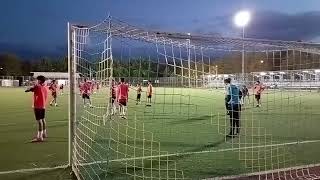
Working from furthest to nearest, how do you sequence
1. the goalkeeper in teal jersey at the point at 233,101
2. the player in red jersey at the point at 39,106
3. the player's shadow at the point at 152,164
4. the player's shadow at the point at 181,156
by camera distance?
1. the goalkeeper in teal jersey at the point at 233,101
2. the player in red jersey at the point at 39,106
3. the player's shadow at the point at 181,156
4. the player's shadow at the point at 152,164

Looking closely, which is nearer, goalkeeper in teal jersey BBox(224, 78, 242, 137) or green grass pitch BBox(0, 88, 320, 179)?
green grass pitch BBox(0, 88, 320, 179)

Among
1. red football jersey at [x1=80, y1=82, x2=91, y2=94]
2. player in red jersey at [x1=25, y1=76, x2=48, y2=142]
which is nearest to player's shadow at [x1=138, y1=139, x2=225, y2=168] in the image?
red football jersey at [x1=80, y1=82, x2=91, y2=94]

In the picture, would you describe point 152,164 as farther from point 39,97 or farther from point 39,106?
point 39,97

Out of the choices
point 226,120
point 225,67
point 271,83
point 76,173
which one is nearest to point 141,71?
point 76,173

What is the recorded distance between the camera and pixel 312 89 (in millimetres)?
18422

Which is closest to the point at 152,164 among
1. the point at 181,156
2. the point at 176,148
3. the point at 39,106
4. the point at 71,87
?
the point at 181,156

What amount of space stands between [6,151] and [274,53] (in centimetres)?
748

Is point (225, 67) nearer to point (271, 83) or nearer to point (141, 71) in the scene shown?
point (141, 71)

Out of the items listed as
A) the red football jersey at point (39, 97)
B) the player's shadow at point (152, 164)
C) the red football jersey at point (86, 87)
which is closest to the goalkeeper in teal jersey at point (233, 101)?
the player's shadow at point (152, 164)

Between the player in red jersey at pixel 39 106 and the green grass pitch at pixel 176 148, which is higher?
the player in red jersey at pixel 39 106

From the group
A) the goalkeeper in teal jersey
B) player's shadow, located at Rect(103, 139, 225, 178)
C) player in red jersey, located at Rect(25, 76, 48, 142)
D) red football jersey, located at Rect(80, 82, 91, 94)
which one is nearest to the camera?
red football jersey, located at Rect(80, 82, 91, 94)

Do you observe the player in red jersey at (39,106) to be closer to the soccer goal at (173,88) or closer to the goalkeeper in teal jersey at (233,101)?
the soccer goal at (173,88)

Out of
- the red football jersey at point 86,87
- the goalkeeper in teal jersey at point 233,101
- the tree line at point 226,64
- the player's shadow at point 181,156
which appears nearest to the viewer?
the tree line at point 226,64

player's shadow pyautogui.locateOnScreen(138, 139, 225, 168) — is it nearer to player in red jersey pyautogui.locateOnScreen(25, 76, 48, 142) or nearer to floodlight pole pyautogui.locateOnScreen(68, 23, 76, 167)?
floodlight pole pyautogui.locateOnScreen(68, 23, 76, 167)
